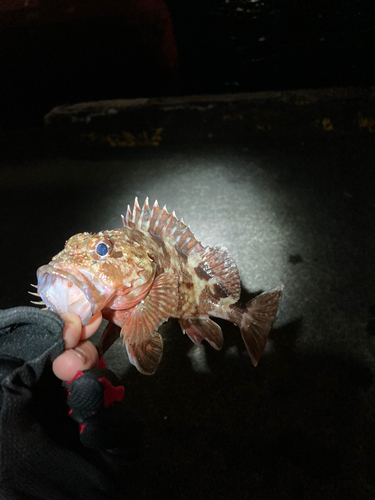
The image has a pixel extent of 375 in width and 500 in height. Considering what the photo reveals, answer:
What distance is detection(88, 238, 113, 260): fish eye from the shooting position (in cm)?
118

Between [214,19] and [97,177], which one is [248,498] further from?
[214,19]

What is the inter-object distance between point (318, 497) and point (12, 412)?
1.39 meters

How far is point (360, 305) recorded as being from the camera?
198 cm

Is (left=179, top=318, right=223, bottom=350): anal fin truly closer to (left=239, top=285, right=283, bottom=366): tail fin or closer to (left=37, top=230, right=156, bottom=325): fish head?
(left=239, top=285, right=283, bottom=366): tail fin

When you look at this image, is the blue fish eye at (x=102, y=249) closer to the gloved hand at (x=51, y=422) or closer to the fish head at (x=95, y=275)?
the fish head at (x=95, y=275)

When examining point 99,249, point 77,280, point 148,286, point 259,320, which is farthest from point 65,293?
point 259,320

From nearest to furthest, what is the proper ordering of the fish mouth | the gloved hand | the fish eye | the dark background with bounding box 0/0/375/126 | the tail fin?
the gloved hand < the fish mouth < the fish eye < the tail fin < the dark background with bounding box 0/0/375/126

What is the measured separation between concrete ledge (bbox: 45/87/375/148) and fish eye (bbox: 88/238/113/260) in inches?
91.1

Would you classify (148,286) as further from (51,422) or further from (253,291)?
(253,291)

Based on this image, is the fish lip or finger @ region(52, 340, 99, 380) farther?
the fish lip

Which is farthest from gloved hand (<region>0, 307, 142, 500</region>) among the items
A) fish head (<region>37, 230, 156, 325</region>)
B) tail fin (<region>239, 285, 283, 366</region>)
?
tail fin (<region>239, 285, 283, 366</region>)

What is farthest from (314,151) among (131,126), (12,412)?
(12,412)

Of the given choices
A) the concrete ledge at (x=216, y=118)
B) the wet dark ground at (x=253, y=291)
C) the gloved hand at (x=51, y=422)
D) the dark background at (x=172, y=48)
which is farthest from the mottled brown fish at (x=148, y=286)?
the dark background at (x=172, y=48)

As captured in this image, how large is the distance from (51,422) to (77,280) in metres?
0.47
